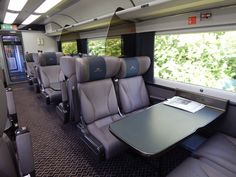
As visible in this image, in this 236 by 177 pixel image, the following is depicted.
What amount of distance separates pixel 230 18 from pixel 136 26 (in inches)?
53.2

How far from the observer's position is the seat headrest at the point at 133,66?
219 centimetres

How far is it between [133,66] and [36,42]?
5.55m

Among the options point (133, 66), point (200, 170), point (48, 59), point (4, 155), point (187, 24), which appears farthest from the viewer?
point (48, 59)

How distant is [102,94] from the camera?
6.66 feet

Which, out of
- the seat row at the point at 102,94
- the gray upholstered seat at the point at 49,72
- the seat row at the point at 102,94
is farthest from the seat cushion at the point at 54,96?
the seat row at the point at 102,94

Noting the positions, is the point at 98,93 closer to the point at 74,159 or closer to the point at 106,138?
the point at 106,138

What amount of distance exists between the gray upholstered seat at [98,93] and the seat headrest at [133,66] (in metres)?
0.11

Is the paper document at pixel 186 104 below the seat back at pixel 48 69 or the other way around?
below

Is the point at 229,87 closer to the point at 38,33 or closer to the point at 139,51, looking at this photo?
the point at 139,51

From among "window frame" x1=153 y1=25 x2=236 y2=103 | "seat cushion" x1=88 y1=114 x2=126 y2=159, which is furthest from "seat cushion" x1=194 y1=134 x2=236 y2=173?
"seat cushion" x1=88 y1=114 x2=126 y2=159

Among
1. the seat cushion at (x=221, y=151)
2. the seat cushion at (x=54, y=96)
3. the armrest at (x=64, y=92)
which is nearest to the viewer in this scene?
the seat cushion at (x=221, y=151)

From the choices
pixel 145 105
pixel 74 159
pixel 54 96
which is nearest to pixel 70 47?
pixel 54 96

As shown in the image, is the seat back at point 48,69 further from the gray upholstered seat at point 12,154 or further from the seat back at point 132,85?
the gray upholstered seat at point 12,154

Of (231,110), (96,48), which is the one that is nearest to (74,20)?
(96,48)
